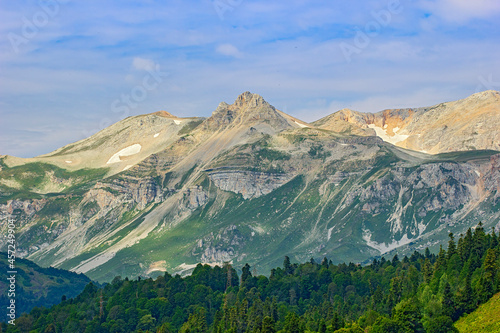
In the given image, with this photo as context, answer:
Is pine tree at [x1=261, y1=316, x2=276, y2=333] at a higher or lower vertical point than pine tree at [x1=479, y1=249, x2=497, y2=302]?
lower

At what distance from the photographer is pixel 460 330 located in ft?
584

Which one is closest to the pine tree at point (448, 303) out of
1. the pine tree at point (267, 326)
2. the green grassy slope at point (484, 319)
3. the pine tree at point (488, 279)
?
the green grassy slope at point (484, 319)

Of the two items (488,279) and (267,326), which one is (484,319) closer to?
(488,279)


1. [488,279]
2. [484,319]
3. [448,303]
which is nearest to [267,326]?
[448,303]

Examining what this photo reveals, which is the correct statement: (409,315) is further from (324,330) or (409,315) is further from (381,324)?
(324,330)

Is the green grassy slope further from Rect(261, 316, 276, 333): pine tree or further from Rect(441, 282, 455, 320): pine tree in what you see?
Rect(261, 316, 276, 333): pine tree

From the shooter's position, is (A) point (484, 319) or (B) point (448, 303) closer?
(A) point (484, 319)

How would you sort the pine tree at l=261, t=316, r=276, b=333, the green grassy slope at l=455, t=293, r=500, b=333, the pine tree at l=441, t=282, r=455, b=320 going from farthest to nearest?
the pine tree at l=261, t=316, r=276, b=333 → the pine tree at l=441, t=282, r=455, b=320 → the green grassy slope at l=455, t=293, r=500, b=333

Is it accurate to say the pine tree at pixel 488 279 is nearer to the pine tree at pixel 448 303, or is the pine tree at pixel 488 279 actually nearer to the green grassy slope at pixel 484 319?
the green grassy slope at pixel 484 319

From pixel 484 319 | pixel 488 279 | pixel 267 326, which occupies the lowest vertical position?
pixel 484 319

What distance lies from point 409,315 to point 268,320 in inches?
1221

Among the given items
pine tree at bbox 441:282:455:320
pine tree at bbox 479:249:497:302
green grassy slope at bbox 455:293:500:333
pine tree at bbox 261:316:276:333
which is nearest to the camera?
green grassy slope at bbox 455:293:500:333

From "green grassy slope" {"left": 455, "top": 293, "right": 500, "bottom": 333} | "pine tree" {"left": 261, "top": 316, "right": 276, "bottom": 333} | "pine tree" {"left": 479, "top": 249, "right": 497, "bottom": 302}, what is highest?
"pine tree" {"left": 479, "top": 249, "right": 497, "bottom": 302}

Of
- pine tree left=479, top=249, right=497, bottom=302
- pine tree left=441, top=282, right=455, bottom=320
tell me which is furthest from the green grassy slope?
pine tree left=441, top=282, right=455, bottom=320
